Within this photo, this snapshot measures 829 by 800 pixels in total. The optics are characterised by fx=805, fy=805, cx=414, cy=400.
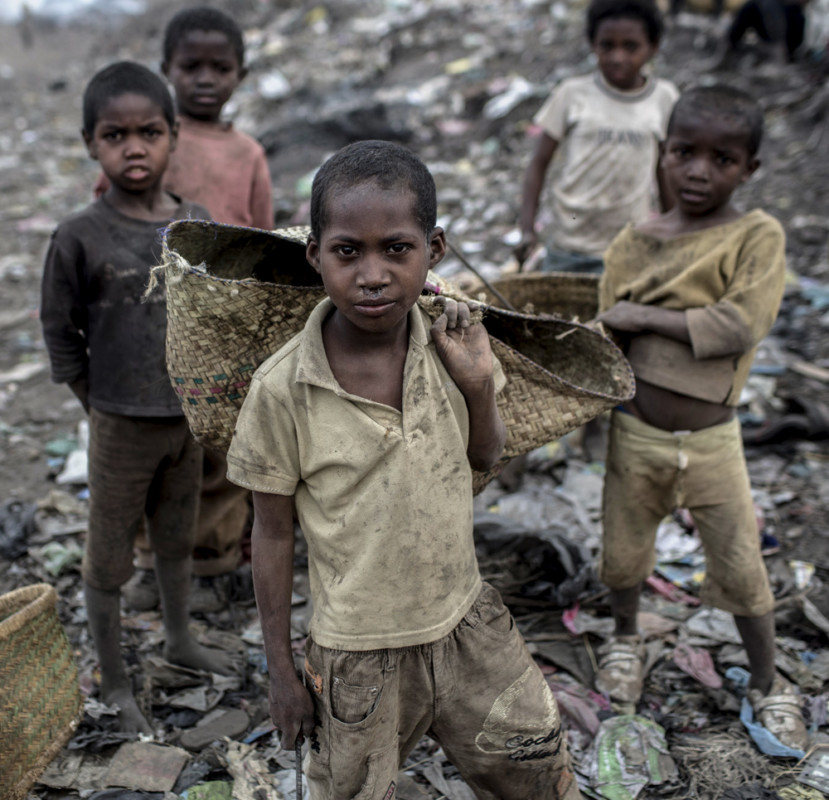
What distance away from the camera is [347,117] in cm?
841

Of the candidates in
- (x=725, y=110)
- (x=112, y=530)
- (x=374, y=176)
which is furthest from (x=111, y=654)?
(x=725, y=110)

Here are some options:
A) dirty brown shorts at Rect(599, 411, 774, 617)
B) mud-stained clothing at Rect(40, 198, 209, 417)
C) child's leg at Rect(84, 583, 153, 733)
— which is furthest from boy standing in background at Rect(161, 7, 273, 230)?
dirty brown shorts at Rect(599, 411, 774, 617)

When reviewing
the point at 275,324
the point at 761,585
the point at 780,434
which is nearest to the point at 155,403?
the point at 275,324

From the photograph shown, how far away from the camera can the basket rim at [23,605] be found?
2.04 m

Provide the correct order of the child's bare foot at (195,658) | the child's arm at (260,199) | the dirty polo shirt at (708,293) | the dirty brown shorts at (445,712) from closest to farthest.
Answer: the dirty brown shorts at (445,712), the dirty polo shirt at (708,293), the child's bare foot at (195,658), the child's arm at (260,199)

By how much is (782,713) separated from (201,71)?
302 centimetres

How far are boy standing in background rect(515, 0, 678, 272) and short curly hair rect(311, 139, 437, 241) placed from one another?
2000mm

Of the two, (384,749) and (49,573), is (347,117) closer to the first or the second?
(49,573)

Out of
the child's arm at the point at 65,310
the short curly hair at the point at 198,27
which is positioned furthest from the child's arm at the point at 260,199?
the child's arm at the point at 65,310

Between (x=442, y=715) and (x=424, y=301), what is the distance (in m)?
0.89

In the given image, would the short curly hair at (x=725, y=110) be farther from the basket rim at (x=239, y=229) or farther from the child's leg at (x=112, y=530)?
the child's leg at (x=112, y=530)

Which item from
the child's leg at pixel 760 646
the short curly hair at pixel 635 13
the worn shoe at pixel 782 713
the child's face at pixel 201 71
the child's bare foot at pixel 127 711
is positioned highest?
the short curly hair at pixel 635 13

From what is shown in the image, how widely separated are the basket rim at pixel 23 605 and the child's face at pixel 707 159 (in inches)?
82.4

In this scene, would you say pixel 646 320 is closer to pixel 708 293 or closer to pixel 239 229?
pixel 708 293
